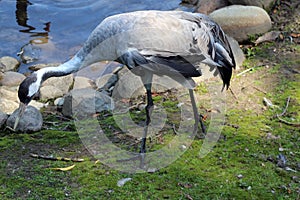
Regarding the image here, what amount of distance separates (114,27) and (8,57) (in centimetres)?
317

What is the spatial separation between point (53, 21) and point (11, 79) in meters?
1.90

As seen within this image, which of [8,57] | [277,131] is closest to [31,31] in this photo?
[8,57]

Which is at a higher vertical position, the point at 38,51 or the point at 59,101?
the point at 59,101

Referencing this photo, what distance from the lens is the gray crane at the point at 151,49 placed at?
12.5ft

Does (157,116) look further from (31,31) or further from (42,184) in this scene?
(31,31)

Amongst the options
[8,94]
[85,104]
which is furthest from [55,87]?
[85,104]

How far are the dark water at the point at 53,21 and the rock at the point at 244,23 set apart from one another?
2.25 m

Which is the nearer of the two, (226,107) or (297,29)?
(226,107)

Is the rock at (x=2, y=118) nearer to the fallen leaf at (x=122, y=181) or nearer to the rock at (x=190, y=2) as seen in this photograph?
the fallen leaf at (x=122, y=181)

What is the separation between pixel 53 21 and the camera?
25.1ft

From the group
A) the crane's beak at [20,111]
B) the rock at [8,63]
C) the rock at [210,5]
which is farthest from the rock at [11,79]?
the rock at [210,5]

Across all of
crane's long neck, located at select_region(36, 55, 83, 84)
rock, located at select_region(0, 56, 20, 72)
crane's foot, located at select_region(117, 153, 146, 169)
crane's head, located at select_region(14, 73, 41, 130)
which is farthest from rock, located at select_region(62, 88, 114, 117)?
rock, located at select_region(0, 56, 20, 72)

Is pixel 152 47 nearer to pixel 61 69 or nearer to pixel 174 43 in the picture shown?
pixel 174 43

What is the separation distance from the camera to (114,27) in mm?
3930
